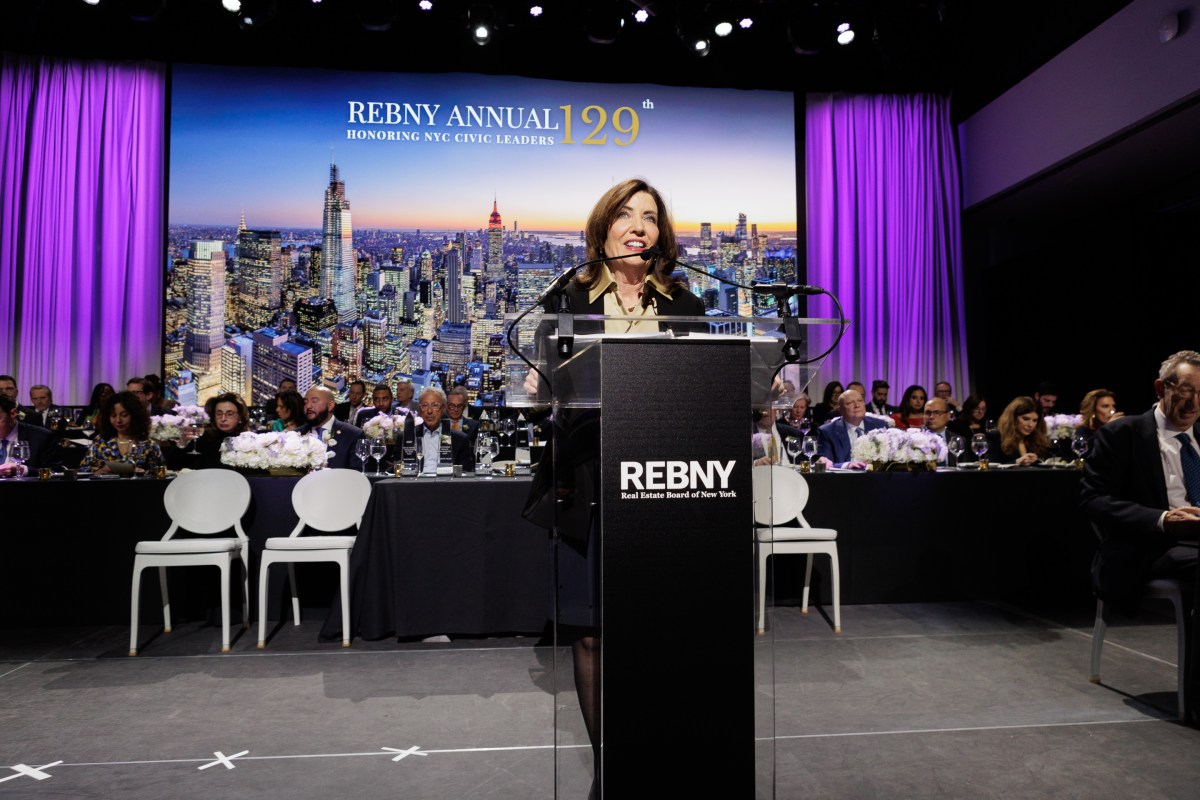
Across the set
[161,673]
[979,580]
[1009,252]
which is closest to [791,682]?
[979,580]

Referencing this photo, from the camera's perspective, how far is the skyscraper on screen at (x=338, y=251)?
29.0 feet

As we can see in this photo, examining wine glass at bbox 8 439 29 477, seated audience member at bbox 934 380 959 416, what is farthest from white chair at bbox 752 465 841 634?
seated audience member at bbox 934 380 959 416

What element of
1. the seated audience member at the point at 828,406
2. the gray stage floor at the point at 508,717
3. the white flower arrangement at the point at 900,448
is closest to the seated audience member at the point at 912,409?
the seated audience member at the point at 828,406

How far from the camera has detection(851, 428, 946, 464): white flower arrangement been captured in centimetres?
496

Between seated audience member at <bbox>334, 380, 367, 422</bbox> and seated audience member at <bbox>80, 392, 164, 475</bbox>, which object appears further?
seated audience member at <bbox>334, 380, 367, 422</bbox>

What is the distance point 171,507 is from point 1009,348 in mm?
9131

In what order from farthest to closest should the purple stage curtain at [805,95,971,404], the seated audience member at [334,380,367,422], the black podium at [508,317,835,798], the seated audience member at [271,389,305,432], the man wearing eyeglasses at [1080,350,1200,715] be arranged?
the purple stage curtain at [805,95,971,404]
the seated audience member at [334,380,367,422]
the seated audience member at [271,389,305,432]
the man wearing eyeglasses at [1080,350,1200,715]
the black podium at [508,317,835,798]

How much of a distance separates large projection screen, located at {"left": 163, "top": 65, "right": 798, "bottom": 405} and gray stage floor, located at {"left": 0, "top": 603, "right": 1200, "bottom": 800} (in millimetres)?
4843

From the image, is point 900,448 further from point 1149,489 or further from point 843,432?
point 1149,489

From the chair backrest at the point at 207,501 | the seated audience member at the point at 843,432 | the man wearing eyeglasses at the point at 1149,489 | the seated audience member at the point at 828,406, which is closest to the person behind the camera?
the man wearing eyeglasses at the point at 1149,489

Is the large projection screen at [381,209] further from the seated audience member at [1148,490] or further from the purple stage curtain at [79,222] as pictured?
the seated audience member at [1148,490]

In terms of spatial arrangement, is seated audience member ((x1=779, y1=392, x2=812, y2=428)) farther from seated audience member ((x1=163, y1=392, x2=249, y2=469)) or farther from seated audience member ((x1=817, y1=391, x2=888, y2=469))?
seated audience member ((x1=163, y1=392, x2=249, y2=469))

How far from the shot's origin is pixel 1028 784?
2.54 m

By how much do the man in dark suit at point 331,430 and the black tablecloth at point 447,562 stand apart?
47.7 inches
